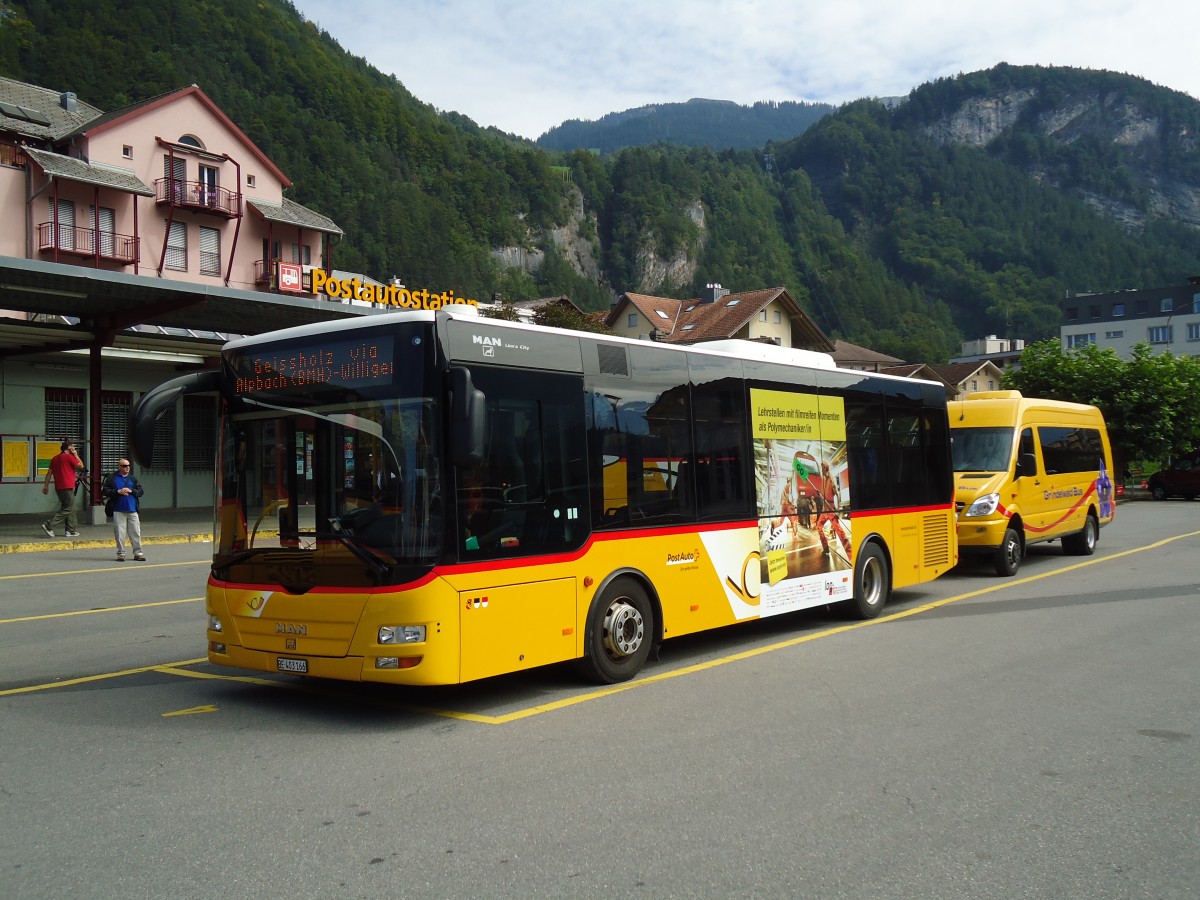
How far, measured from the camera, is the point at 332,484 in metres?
7.02

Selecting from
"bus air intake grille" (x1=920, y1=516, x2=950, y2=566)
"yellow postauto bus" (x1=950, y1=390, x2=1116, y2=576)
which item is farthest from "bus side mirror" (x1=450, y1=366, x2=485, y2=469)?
"yellow postauto bus" (x1=950, y1=390, x2=1116, y2=576)

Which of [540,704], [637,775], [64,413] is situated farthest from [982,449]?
[64,413]

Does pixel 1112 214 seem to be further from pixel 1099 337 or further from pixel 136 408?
pixel 136 408

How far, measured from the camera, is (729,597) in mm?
9391

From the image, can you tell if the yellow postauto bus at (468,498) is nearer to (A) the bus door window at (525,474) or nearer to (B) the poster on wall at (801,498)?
(A) the bus door window at (525,474)

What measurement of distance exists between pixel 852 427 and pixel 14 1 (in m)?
85.1

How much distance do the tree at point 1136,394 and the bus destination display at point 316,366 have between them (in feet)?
140

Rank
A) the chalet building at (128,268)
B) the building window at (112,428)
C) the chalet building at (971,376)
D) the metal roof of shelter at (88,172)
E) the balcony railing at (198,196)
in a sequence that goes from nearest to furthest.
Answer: the chalet building at (128,268)
the building window at (112,428)
the metal roof of shelter at (88,172)
the balcony railing at (198,196)
the chalet building at (971,376)

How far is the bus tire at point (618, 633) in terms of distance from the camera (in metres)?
7.91

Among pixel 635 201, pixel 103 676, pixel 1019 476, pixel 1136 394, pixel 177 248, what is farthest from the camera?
pixel 635 201

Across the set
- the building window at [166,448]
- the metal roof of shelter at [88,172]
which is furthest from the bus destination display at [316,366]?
the metal roof of shelter at [88,172]

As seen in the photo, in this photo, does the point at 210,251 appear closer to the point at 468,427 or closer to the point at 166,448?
the point at 166,448

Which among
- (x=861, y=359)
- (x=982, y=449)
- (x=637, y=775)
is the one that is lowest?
(x=637, y=775)

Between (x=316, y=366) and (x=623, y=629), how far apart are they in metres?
3.04
